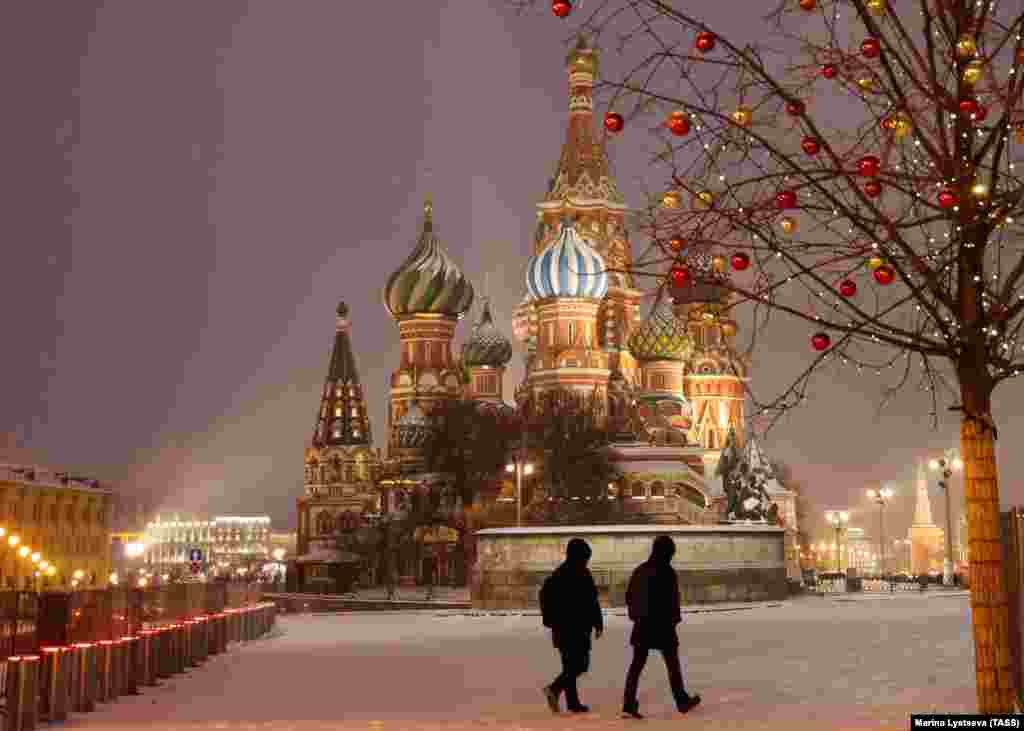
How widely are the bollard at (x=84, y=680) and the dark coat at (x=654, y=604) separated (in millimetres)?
4473

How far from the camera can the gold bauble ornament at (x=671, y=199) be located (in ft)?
30.6

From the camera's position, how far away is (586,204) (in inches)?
3905

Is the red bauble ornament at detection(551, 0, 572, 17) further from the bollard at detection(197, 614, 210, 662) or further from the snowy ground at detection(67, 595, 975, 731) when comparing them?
the bollard at detection(197, 614, 210, 662)

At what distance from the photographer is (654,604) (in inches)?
496

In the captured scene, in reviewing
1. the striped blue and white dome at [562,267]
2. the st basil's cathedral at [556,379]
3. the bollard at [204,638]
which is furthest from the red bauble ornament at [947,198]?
the striped blue and white dome at [562,267]

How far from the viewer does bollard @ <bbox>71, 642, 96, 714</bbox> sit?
13.3 metres

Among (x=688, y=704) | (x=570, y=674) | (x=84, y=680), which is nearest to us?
(x=688, y=704)

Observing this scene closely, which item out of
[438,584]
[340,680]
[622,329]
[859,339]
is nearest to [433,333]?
[622,329]

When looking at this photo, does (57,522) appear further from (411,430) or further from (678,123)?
(678,123)

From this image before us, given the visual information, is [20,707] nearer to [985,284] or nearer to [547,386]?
[985,284]

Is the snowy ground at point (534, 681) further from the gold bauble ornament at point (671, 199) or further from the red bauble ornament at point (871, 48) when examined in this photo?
the red bauble ornament at point (871, 48)

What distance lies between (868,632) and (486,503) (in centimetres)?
4789

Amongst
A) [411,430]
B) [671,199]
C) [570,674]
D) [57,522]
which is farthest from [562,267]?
[671,199]

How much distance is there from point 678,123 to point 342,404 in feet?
340
